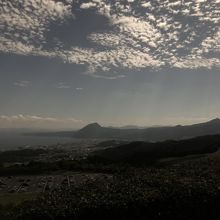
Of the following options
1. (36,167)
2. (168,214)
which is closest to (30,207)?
(168,214)

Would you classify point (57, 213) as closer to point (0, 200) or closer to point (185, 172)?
point (0, 200)

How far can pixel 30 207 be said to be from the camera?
3258 inches

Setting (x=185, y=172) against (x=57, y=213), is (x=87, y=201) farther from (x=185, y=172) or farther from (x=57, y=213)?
(x=185, y=172)

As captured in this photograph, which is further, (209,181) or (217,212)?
(209,181)

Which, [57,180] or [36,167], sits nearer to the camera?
[57,180]

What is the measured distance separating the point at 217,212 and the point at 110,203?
2598 centimetres

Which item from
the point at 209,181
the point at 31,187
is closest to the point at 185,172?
the point at 209,181

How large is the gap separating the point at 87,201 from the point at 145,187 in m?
23.0

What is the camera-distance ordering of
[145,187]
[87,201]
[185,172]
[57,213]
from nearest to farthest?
[57,213]
[87,201]
[145,187]
[185,172]

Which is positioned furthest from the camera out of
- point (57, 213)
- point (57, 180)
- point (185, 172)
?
point (57, 180)

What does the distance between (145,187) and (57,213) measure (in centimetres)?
3185

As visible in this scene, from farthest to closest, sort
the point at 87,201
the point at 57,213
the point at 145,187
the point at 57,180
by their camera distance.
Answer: the point at 57,180 < the point at 145,187 < the point at 87,201 < the point at 57,213

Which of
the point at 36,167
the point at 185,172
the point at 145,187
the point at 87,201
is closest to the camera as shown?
the point at 87,201

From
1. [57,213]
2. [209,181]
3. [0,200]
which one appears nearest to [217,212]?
[209,181]
